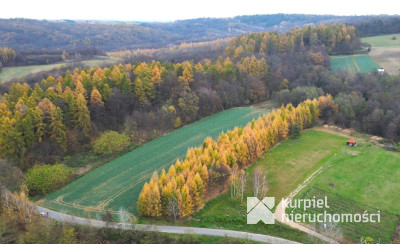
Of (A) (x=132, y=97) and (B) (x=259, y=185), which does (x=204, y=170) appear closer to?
(B) (x=259, y=185)

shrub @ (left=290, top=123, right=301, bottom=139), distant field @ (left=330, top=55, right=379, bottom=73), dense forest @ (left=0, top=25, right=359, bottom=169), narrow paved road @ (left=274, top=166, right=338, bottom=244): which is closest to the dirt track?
distant field @ (left=330, top=55, right=379, bottom=73)

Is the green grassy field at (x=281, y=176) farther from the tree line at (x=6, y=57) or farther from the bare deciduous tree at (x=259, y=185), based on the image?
the tree line at (x=6, y=57)

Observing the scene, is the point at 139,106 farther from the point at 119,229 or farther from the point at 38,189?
the point at 119,229

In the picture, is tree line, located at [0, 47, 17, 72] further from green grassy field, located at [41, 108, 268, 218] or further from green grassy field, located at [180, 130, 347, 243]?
green grassy field, located at [180, 130, 347, 243]

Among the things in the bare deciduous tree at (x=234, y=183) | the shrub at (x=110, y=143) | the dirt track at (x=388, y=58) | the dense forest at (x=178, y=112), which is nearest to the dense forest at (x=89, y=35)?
the dirt track at (x=388, y=58)

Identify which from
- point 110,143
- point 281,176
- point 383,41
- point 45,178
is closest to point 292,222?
point 281,176

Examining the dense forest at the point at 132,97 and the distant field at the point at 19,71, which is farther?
the distant field at the point at 19,71
